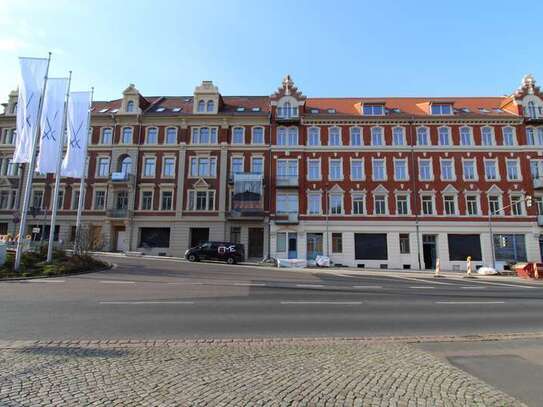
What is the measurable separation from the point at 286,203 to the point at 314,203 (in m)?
2.97

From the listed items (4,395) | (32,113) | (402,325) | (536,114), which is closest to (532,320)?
(402,325)

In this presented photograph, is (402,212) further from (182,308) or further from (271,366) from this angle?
(271,366)

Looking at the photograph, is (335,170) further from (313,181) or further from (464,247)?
(464,247)

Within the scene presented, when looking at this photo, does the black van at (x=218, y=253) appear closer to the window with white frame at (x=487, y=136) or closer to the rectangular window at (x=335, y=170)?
the rectangular window at (x=335, y=170)

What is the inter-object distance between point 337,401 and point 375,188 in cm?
3374

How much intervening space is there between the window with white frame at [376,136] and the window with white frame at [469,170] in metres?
8.83

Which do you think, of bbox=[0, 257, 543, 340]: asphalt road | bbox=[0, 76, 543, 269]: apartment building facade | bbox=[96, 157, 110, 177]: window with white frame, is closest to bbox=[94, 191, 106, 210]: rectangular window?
bbox=[0, 76, 543, 269]: apartment building facade

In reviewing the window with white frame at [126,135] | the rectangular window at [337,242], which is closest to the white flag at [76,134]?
the window with white frame at [126,135]

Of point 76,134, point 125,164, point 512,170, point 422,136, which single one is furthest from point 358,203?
point 76,134

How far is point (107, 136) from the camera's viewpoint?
38469 millimetres

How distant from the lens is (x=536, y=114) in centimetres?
3603

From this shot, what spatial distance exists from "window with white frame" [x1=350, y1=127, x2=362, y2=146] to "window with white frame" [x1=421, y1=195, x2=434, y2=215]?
8854mm

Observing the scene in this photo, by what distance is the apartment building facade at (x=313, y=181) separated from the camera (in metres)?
34.6

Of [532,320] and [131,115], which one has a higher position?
[131,115]
